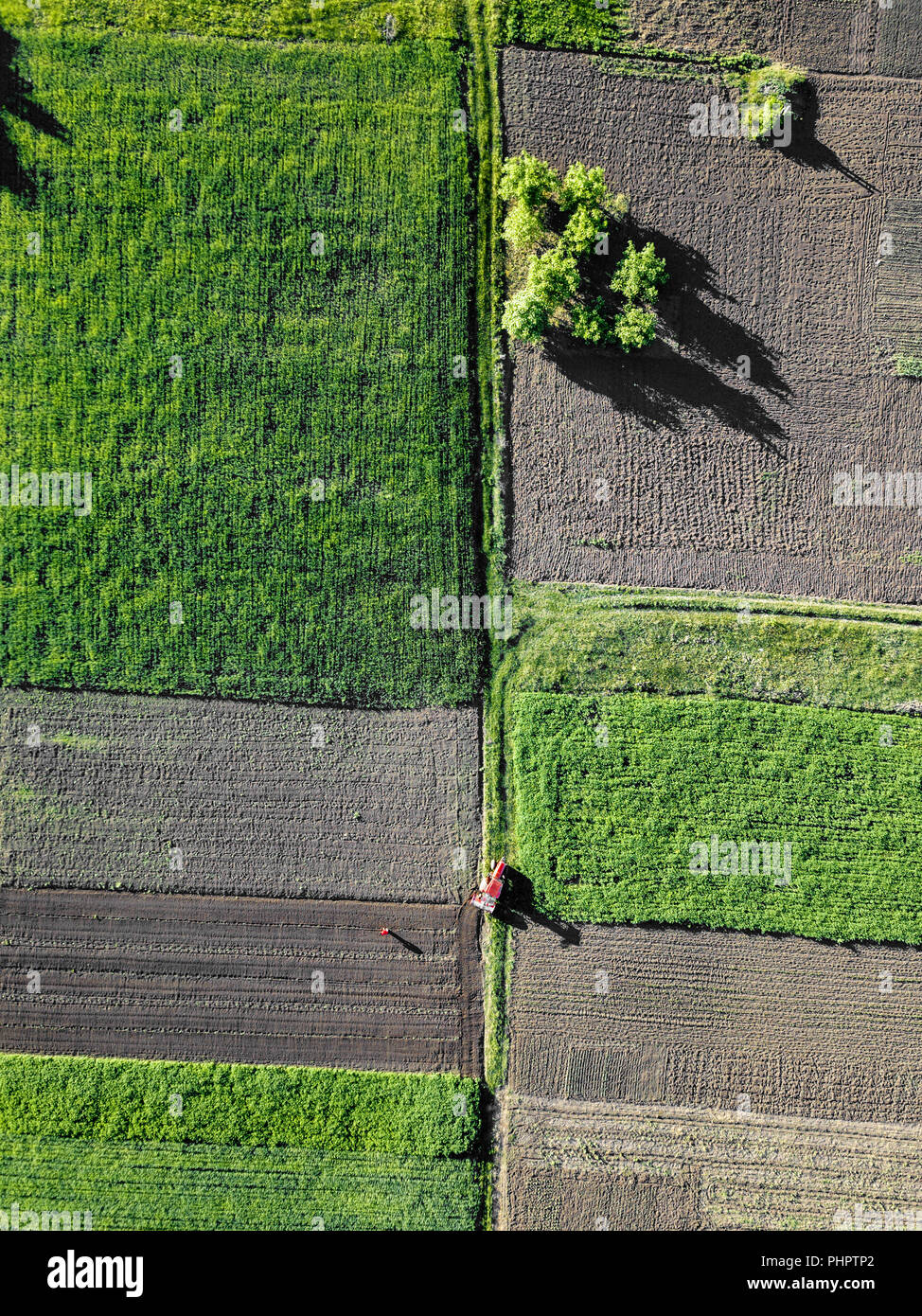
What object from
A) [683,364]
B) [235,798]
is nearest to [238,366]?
[235,798]

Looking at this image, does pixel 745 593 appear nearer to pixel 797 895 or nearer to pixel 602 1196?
pixel 797 895

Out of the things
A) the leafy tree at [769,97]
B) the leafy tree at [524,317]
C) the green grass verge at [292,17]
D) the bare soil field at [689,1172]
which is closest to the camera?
the bare soil field at [689,1172]

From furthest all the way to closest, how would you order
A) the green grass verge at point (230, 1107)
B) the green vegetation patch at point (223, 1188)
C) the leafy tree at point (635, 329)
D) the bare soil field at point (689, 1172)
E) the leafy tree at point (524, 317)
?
1. the leafy tree at point (635, 329)
2. the leafy tree at point (524, 317)
3. the bare soil field at point (689, 1172)
4. the green grass verge at point (230, 1107)
5. the green vegetation patch at point (223, 1188)

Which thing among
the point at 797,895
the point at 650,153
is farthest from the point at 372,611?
the point at 650,153

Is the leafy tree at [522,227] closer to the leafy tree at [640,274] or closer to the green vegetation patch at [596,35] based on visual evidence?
the leafy tree at [640,274]

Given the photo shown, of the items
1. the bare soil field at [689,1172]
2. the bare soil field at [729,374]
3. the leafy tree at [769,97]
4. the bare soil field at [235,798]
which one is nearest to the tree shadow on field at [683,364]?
the bare soil field at [729,374]

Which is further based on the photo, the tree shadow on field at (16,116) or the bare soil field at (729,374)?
the bare soil field at (729,374)
